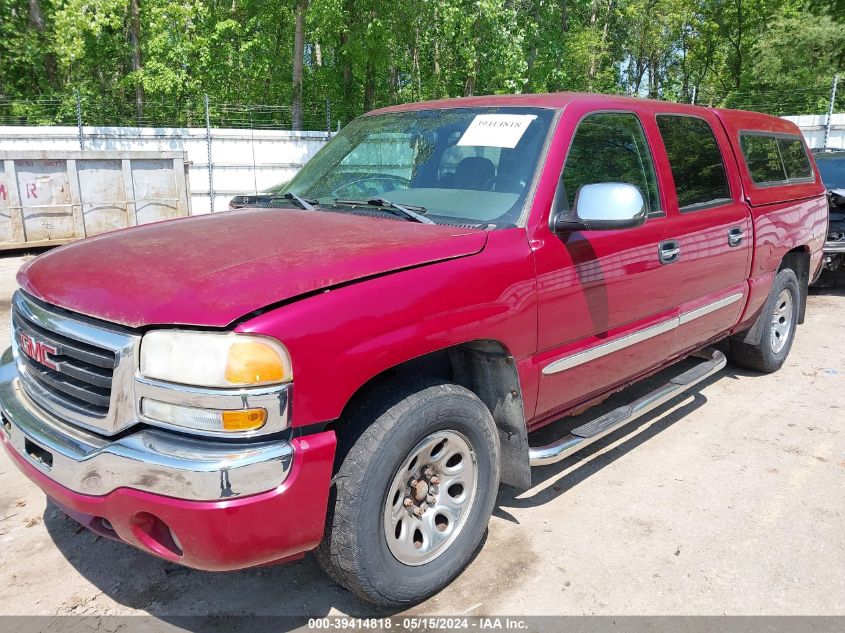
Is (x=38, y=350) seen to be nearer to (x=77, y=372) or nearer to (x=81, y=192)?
(x=77, y=372)

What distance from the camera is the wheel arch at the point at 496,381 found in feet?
9.29

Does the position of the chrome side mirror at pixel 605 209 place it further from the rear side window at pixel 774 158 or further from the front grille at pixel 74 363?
the rear side window at pixel 774 158

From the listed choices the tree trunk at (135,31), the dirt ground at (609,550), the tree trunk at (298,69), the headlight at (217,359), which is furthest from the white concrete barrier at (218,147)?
the headlight at (217,359)

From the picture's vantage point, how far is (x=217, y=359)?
200 cm

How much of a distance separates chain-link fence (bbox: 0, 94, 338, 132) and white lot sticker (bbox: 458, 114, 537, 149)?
1639cm

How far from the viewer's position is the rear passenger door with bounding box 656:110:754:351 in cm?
380

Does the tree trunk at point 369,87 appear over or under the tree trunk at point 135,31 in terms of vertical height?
under

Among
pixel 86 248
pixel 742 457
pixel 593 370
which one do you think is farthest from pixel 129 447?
pixel 742 457

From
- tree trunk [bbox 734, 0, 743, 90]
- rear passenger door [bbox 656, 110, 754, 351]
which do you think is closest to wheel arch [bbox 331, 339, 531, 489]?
rear passenger door [bbox 656, 110, 754, 351]

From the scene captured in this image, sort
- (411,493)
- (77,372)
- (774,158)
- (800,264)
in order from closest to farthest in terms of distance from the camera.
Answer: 1. (77,372)
2. (411,493)
3. (774,158)
4. (800,264)

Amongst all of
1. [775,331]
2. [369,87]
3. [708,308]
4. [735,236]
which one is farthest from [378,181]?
[369,87]

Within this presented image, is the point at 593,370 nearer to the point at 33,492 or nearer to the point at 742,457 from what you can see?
the point at 742,457

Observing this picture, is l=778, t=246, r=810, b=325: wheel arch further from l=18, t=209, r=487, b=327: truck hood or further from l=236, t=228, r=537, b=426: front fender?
l=18, t=209, r=487, b=327: truck hood

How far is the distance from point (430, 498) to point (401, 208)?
4.20 feet
